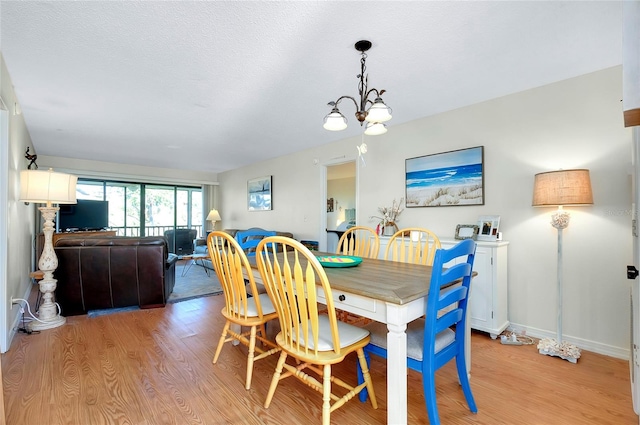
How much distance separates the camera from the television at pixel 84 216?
5.87 metres

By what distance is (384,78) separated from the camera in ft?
8.45

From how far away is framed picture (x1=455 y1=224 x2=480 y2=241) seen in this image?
9.67ft

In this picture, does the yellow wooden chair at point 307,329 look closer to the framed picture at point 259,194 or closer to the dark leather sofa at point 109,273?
the dark leather sofa at point 109,273

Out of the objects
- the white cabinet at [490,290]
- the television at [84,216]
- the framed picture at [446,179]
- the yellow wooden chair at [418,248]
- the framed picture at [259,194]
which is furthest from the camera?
the framed picture at [259,194]

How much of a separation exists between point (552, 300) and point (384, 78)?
7.93 ft

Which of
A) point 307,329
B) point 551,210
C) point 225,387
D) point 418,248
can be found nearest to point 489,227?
point 551,210

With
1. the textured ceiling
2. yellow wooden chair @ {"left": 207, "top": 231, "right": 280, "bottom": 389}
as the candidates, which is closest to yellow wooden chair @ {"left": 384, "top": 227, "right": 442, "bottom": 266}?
yellow wooden chair @ {"left": 207, "top": 231, "right": 280, "bottom": 389}

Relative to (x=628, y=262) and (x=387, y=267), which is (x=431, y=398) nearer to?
(x=387, y=267)

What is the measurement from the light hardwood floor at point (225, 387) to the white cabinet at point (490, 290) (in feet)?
0.52

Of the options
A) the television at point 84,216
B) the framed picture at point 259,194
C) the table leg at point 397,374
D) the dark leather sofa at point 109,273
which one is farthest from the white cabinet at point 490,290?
the television at point 84,216

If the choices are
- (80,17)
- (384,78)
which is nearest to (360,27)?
(384,78)

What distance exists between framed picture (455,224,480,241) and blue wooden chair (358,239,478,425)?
1380 millimetres

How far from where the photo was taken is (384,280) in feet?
5.46

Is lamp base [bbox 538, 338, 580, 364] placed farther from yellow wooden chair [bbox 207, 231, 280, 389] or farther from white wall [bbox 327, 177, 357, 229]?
white wall [bbox 327, 177, 357, 229]
